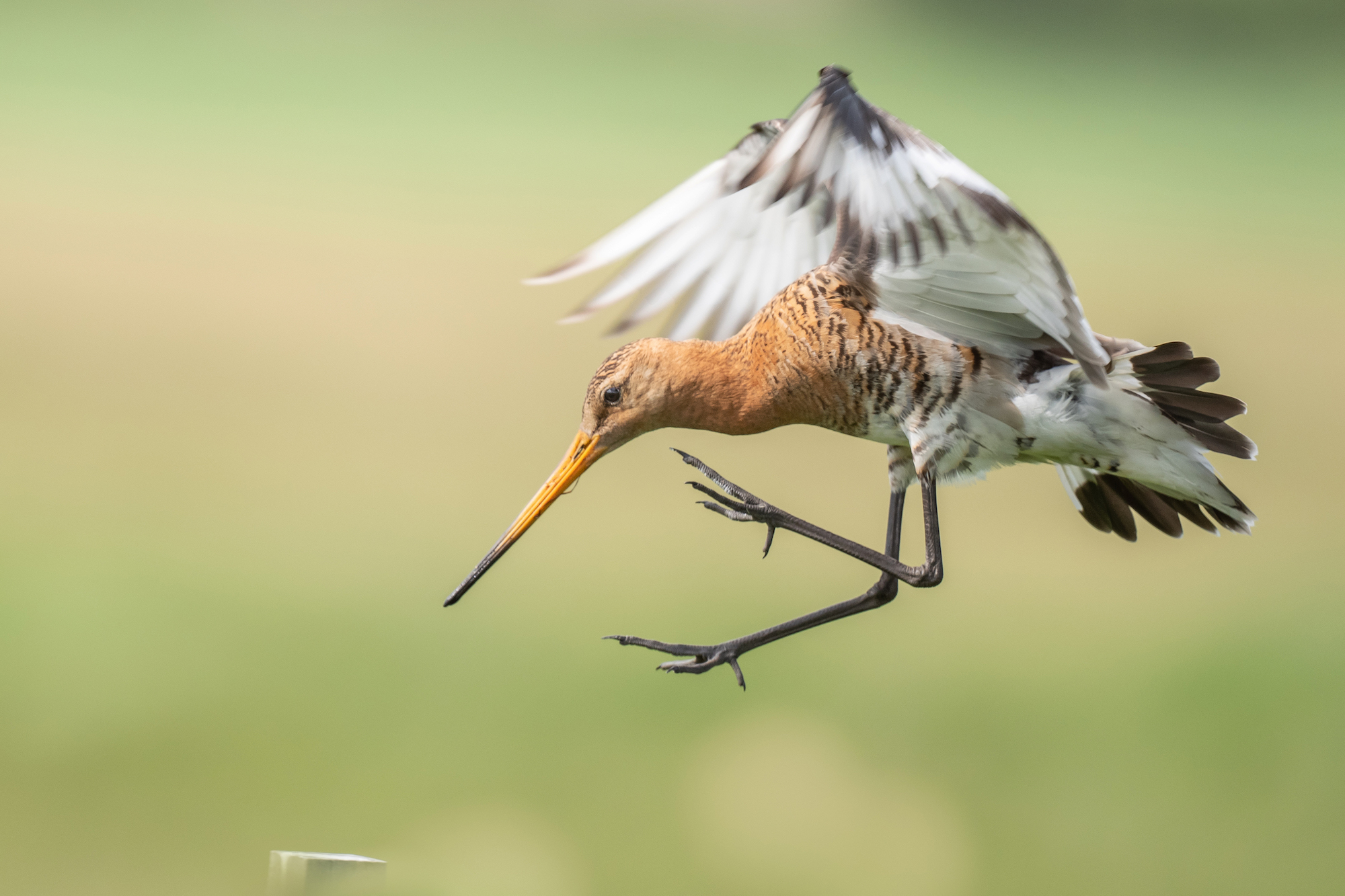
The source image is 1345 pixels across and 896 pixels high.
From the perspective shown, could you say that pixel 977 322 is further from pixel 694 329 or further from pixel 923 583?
pixel 694 329

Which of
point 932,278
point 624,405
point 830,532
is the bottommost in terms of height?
point 830,532

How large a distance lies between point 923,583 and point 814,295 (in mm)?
432

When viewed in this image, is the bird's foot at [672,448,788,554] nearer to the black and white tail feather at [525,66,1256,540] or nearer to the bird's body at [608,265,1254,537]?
the bird's body at [608,265,1254,537]

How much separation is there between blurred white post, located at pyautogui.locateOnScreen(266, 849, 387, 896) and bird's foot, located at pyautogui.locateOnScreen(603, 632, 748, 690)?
2.11ft

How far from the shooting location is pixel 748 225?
1925mm

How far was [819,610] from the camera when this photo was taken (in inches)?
73.0

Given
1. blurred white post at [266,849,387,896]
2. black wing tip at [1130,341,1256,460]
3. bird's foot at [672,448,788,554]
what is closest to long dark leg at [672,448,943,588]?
bird's foot at [672,448,788,554]

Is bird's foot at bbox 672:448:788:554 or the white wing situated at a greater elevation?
the white wing

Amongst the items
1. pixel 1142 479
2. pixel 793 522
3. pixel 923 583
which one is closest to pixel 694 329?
pixel 793 522

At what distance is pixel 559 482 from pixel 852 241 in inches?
21.0

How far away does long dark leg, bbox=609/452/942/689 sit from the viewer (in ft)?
5.30

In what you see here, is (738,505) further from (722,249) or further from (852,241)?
(722,249)

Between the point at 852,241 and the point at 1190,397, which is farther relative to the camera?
the point at 1190,397

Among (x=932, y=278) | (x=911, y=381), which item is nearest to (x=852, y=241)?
(x=932, y=278)
